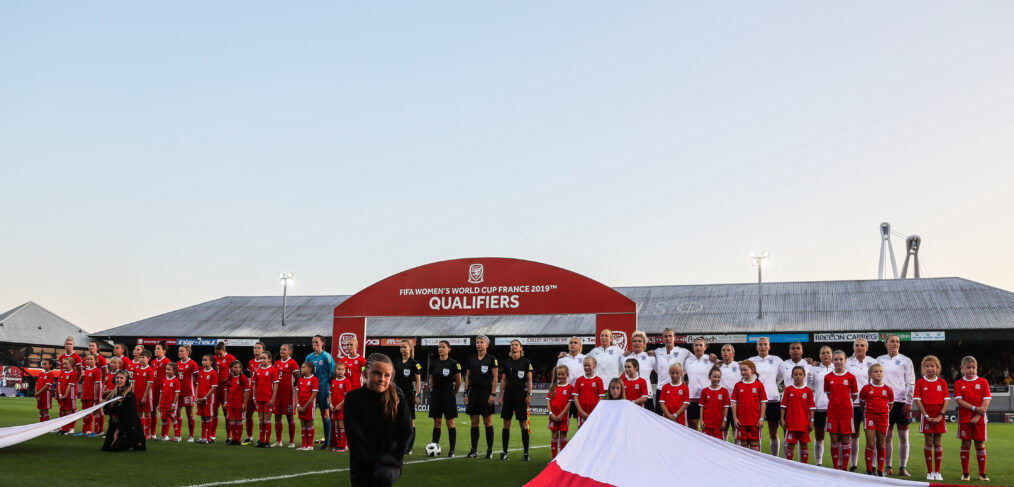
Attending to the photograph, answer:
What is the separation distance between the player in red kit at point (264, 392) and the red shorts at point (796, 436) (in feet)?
28.8

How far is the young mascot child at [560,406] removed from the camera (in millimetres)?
11961

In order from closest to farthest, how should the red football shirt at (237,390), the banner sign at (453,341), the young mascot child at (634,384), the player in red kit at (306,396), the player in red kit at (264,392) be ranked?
the young mascot child at (634,384), the player in red kit at (306,396), the player in red kit at (264,392), the red football shirt at (237,390), the banner sign at (453,341)

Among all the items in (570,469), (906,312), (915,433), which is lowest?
(915,433)

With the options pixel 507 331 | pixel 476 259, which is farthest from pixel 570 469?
pixel 507 331

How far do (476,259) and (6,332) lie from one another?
43.9 m

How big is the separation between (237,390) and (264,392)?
1013 mm

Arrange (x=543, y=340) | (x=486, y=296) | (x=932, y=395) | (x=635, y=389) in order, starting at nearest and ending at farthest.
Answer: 1. (x=932, y=395)
2. (x=635, y=389)
3. (x=486, y=296)
4. (x=543, y=340)

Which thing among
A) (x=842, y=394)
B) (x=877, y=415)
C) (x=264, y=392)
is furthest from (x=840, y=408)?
(x=264, y=392)

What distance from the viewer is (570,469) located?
787 centimetres

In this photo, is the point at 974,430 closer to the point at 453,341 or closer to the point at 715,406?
the point at 715,406

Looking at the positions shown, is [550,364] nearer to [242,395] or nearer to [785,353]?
[785,353]

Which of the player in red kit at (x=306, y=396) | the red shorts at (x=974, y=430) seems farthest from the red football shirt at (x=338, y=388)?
the red shorts at (x=974, y=430)

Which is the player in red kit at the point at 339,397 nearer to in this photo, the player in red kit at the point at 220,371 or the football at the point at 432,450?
the football at the point at 432,450

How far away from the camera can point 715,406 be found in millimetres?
12000
